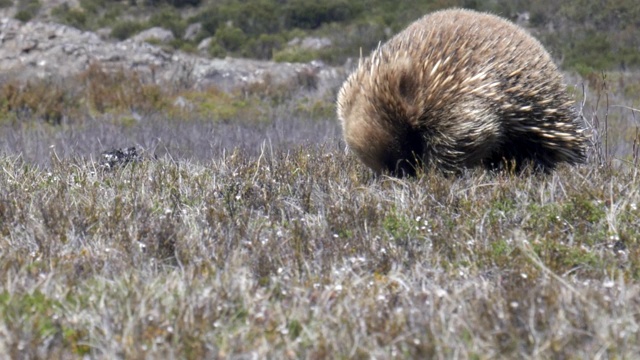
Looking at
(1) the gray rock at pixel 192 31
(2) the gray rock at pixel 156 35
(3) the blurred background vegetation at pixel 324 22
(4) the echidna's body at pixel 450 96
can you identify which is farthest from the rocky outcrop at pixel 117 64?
(4) the echidna's body at pixel 450 96

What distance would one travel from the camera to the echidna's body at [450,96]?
213 inches

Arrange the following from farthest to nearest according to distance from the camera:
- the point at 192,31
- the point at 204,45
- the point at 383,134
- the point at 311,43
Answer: the point at 192,31 < the point at 204,45 < the point at 311,43 < the point at 383,134

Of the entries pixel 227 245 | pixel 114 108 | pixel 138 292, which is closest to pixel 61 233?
pixel 227 245

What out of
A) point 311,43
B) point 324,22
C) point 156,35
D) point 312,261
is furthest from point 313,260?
point 324,22

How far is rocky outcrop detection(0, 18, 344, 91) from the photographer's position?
18.6 meters

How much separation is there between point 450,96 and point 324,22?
26.7m

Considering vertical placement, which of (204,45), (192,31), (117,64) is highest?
(117,64)

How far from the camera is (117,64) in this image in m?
19.5

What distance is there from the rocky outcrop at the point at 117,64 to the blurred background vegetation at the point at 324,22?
14.3ft

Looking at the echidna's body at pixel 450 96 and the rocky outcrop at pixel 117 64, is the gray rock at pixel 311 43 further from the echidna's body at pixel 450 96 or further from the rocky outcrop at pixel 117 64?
the echidna's body at pixel 450 96

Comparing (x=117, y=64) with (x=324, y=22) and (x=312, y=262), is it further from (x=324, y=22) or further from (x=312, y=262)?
(x=312, y=262)

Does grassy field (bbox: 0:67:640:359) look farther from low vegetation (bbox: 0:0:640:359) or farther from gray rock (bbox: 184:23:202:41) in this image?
gray rock (bbox: 184:23:202:41)

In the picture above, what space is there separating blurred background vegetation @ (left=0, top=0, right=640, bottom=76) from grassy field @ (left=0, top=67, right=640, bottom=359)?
599 inches

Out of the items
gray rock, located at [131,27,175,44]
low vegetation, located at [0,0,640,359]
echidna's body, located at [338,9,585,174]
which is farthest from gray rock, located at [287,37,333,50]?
echidna's body, located at [338,9,585,174]
